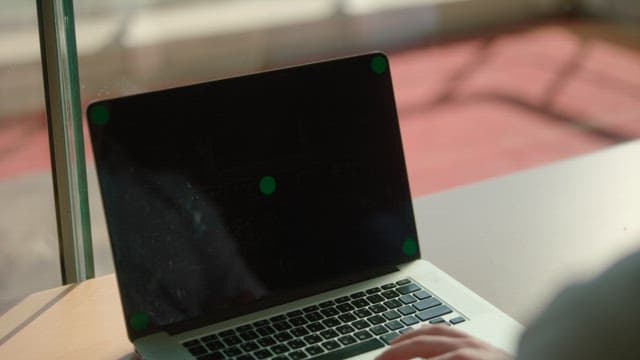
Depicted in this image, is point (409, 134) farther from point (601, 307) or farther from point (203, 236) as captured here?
point (601, 307)

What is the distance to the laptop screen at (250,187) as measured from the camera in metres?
1.06

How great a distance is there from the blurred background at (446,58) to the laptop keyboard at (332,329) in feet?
2.91

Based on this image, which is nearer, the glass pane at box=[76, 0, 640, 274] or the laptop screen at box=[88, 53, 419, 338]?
the laptop screen at box=[88, 53, 419, 338]

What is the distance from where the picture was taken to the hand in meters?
0.94

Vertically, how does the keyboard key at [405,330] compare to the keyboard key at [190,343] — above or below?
below

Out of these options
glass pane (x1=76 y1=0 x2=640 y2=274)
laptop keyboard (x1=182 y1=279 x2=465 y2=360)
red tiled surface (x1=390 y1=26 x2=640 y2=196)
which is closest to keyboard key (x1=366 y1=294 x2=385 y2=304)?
laptop keyboard (x1=182 y1=279 x2=465 y2=360)

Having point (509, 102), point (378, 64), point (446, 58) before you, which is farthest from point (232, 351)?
point (446, 58)

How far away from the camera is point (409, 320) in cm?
108

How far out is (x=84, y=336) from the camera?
112 centimetres

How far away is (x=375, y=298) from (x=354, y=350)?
104 millimetres

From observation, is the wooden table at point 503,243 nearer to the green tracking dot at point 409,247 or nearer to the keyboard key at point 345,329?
the green tracking dot at point 409,247

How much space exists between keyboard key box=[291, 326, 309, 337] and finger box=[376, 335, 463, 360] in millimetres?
113

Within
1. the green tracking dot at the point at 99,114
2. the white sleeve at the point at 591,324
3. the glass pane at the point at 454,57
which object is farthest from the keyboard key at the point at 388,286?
the glass pane at the point at 454,57

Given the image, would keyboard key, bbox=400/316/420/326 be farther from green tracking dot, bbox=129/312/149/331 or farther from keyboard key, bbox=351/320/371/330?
green tracking dot, bbox=129/312/149/331
